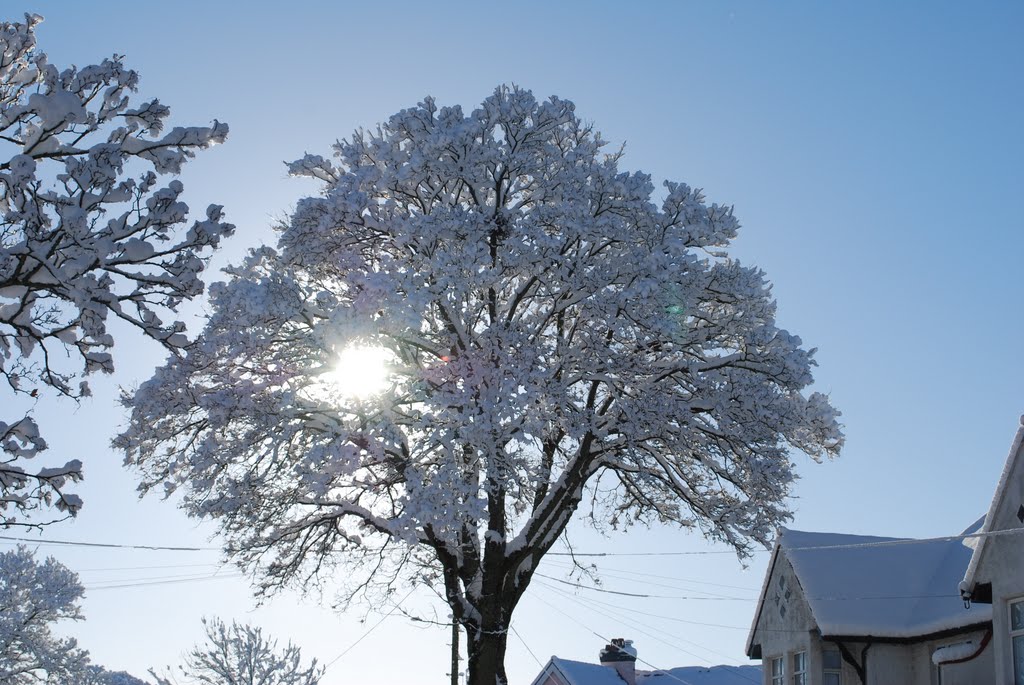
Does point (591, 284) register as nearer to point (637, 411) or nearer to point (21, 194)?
point (637, 411)

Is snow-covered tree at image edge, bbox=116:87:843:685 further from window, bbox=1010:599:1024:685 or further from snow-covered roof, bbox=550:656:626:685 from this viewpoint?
snow-covered roof, bbox=550:656:626:685

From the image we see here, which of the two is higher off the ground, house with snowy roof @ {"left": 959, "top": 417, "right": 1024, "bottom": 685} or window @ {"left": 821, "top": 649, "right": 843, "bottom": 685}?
house with snowy roof @ {"left": 959, "top": 417, "right": 1024, "bottom": 685}

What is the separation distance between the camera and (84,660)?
143 feet

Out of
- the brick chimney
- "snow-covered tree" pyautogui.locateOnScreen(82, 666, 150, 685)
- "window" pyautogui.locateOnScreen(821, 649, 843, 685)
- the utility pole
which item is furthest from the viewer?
"snow-covered tree" pyautogui.locateOnScreen(82, 666, 150, 685)

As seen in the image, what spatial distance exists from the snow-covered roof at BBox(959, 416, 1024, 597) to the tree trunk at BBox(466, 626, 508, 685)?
816 centimetres

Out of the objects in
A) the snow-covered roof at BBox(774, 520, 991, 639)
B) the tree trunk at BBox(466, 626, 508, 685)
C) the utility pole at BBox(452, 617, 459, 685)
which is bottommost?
the tree trunk at BBox(466, 626, 508, 685)

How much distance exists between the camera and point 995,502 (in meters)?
17.6

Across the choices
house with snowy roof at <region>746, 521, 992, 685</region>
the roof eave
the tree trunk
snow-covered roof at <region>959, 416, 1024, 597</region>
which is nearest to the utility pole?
house with snowy roof at <region>746, 521, 992, 685</region>

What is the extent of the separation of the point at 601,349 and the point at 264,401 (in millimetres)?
5705

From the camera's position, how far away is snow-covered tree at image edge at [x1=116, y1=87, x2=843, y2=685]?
1652cm

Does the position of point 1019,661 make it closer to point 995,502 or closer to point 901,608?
point 995,502

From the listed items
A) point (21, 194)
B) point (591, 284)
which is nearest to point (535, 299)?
point (591, 284)

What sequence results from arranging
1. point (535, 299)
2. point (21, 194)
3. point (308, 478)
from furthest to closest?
point (535, 299) < point (308, 478) < point (21, 194)

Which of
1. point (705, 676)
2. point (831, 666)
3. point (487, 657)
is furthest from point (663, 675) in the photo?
point (487, 657)
